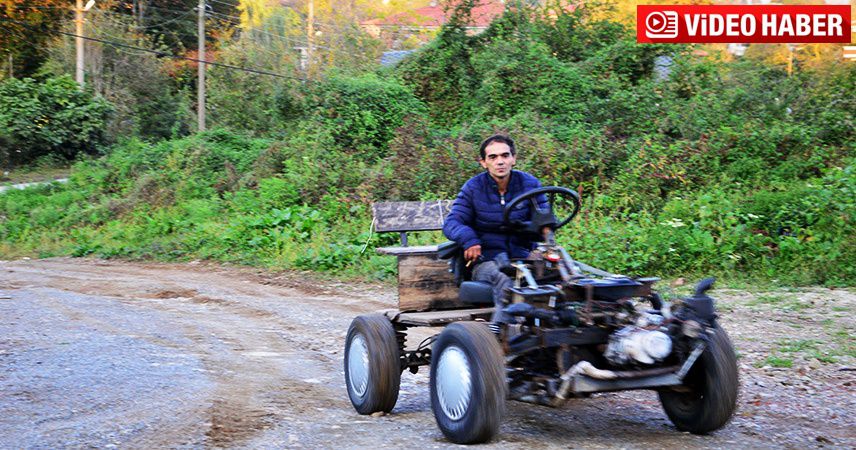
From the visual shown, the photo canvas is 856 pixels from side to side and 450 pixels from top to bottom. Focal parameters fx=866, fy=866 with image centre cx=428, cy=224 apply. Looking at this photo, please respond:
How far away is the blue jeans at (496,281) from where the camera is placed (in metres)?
5.39

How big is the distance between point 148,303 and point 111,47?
27470 millimetres

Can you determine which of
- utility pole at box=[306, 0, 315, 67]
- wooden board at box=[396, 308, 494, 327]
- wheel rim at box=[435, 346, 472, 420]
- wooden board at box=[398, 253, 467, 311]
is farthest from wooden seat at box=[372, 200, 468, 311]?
utility pole at box=[306, 0, 315, 67]

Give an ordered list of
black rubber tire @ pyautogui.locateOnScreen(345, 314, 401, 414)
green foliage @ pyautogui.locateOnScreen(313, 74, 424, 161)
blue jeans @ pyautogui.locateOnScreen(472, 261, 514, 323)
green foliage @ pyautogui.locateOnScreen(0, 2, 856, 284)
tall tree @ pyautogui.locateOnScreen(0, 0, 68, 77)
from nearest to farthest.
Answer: blue jeans @ pyautogui.locateOnScreen(472, 261, 514, 323) → black rubber tire @ pyautogui.locateOnScreen(345, 314, 401, 414) → green foliage @ pyautogui.locateOnScreen(0, 2, 856, 284) → green foliage @ pyautogui.locateOnScreen(313, 74, 424, 161) → tall tree @ pyautogui.locateOnScreen(0, 0, 68, 77)

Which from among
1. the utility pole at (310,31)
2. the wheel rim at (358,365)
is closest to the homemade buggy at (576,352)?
the wheel rim at (358,365)

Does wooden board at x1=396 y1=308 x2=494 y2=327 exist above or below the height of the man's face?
below

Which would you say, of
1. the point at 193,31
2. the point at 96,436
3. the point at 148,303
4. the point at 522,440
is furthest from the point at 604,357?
the point at 193,31

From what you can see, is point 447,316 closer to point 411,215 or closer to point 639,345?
point 639,345

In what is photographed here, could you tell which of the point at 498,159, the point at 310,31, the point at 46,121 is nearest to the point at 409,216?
the point at 498,159

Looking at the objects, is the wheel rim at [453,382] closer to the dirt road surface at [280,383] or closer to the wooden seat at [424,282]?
the dirt road surface at [280,383]

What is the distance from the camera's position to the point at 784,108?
18500mm

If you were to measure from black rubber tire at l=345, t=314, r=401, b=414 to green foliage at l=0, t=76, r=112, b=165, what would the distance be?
29271 mm

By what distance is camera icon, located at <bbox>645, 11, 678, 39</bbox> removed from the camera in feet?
67.9

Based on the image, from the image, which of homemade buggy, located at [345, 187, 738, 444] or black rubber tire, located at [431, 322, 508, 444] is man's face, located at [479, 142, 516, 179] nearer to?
homemade buggy, located at [345, 187, 738, 444]

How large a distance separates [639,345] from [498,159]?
200 centimetres
